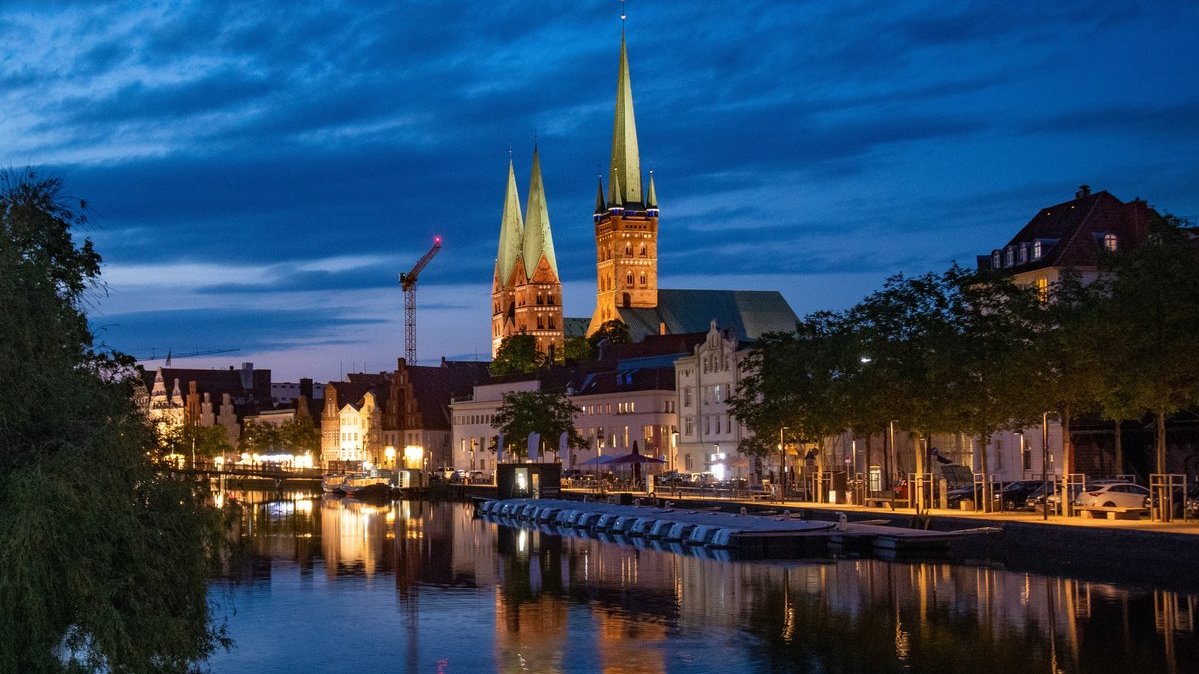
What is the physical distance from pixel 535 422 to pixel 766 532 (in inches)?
3110

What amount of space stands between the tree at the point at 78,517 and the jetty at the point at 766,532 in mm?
41889

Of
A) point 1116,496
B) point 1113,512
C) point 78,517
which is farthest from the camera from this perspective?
point 1116,496

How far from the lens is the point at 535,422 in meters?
148

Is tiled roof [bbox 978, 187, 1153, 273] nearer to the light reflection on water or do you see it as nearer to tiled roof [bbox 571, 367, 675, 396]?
the light reflection on water

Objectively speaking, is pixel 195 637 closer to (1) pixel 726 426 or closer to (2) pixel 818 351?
(2) pixel 818 351

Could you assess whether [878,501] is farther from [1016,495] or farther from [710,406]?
[710,406]

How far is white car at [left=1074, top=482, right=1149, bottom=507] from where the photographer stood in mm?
68438

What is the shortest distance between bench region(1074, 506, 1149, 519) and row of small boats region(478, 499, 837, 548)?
1065cm

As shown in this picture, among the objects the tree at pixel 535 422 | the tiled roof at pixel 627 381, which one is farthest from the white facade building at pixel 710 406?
the tree at pixel 535 422

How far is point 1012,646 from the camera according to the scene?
41188 millimetres

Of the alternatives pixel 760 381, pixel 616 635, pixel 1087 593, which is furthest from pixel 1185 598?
pixel 760 381

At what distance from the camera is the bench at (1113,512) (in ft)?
215

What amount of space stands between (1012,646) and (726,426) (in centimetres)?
9831

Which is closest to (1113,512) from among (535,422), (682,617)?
(682,617)
